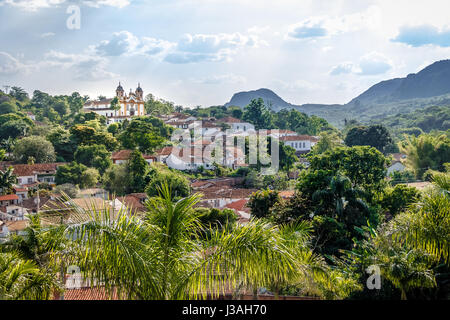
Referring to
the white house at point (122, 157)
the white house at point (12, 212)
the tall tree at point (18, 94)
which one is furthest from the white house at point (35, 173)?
the tall tree at point (18, 94)

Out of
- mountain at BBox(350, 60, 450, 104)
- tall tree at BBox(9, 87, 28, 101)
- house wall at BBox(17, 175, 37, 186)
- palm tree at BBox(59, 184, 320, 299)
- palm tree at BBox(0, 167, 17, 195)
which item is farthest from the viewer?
mountain at BBox(350, 60, 450, 104)

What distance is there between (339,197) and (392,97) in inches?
6000

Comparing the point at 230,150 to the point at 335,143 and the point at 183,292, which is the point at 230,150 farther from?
the point at 183,292

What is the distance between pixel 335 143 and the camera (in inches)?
1560

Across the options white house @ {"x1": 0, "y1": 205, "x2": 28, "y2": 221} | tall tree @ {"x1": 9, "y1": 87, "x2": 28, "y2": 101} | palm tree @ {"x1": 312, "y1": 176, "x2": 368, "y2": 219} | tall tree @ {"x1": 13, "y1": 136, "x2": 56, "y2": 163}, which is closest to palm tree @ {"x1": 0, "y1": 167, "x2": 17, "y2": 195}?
white house @ {"x1": 0, "y1": 205, "x2": 28, "y2": 221}

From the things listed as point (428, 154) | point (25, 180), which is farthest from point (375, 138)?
point (25, 180)

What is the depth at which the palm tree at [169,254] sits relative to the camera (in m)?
2.75

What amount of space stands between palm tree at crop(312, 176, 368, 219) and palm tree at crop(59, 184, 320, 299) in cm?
954

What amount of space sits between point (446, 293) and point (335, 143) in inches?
1419

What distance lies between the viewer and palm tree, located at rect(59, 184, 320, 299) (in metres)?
2.75

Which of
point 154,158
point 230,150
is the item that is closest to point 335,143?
point 230,150

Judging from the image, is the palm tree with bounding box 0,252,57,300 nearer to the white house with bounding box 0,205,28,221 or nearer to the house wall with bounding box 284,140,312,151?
the white house with bounding box 0,205,28,221

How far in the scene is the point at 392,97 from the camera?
500 ft
